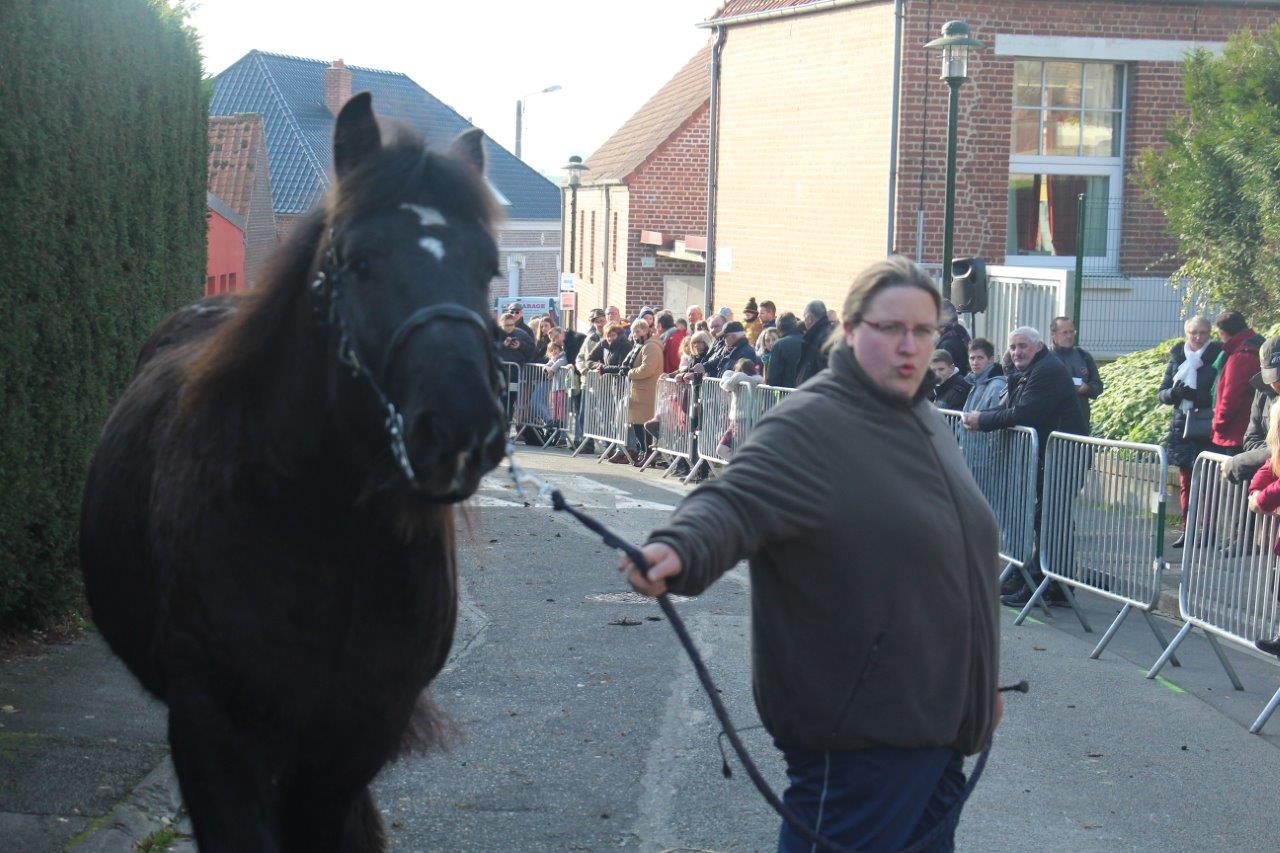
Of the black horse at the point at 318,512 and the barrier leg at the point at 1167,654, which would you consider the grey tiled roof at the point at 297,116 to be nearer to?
the barrier leg at the point at 1167,654

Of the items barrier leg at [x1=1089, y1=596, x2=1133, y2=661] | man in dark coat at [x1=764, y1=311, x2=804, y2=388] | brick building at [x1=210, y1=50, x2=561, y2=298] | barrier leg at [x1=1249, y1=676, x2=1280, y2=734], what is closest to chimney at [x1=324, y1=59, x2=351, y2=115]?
brick building at [x1=210, y1=50, x2=561, y2=298]

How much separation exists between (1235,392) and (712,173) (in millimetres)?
17994

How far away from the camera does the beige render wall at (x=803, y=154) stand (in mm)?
23109

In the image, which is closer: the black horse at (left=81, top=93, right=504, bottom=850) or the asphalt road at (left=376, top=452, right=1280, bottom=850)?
the black horse at (left=81, top=93, right=504, bottom=850)

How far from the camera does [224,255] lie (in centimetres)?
2203

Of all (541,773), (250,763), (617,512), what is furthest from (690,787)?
(617,512)

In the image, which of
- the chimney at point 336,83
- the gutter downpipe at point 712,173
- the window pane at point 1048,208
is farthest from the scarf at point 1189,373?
the chimney at point 336,83

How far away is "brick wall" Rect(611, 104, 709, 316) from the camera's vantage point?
38.4 meters

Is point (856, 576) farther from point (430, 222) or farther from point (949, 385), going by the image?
point (949, 385)

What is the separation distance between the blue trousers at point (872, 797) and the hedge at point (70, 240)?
4.97 meters

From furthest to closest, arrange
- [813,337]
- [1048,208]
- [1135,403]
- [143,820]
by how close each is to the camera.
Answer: [1048,208] → [813,337] → [1135,403] → [143,820]

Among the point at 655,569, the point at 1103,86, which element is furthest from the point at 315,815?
the point at 1103,86

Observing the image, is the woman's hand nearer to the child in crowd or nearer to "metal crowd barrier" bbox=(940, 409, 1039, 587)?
the child in crowd

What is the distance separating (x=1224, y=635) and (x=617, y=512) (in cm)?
749
